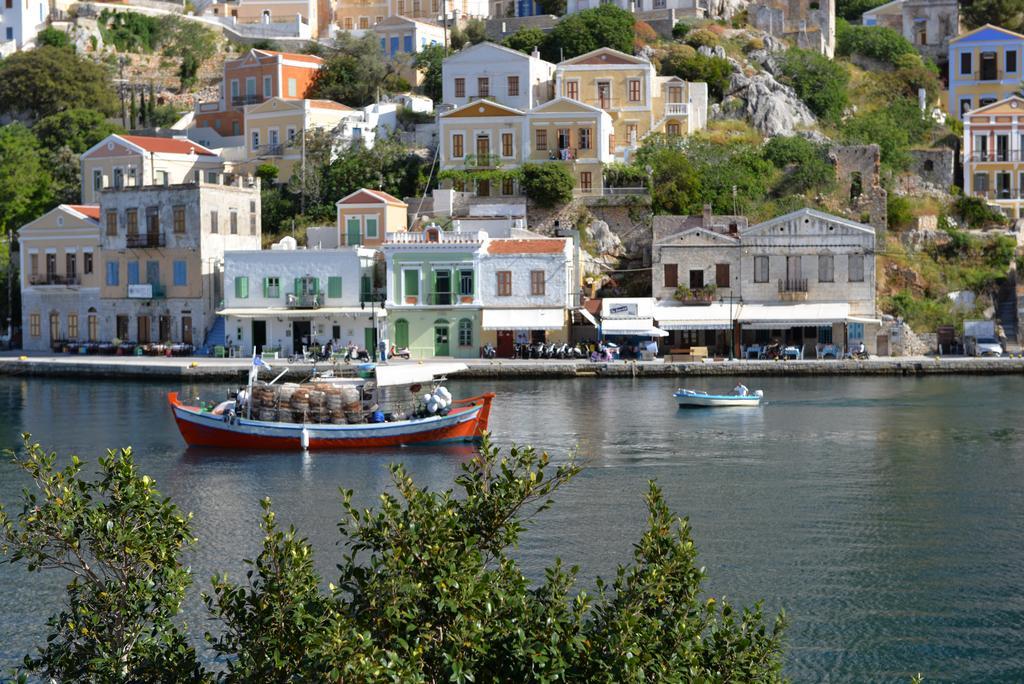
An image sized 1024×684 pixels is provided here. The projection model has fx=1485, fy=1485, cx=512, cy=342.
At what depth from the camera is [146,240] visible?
5788 cm

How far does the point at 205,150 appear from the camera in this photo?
6831 centimetres

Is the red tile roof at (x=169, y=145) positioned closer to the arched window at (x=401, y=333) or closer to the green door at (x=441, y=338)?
the arched window at (x=401, y=333)

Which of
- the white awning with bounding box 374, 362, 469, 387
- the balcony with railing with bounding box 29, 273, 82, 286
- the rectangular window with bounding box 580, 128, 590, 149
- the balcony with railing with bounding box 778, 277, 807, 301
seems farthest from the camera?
the rectangular window with bounding box 580, 128, 590, 149

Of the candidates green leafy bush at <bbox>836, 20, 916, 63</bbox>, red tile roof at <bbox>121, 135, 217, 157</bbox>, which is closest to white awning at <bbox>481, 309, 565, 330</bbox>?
red tile roof at <bbox>121, 135, 217, 157</bbox>

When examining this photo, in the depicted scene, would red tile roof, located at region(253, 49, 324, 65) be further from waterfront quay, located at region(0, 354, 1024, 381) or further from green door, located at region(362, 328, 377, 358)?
waterfront quay, located at region(0, 354, 1024, 381)

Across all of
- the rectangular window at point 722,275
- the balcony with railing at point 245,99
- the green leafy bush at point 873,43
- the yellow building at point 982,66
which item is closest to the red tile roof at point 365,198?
the rectangular window at point 722,275

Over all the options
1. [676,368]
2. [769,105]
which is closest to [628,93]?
[769,105]

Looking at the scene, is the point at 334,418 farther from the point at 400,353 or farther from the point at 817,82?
the point at 817,82

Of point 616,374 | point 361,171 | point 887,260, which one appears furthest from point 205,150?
point 887,260

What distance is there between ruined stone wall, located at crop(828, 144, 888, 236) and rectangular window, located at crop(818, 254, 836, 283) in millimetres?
5921

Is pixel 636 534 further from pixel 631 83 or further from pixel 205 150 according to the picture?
pixel 205 150

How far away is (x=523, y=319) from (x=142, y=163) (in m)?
21.3

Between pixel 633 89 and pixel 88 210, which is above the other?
pixel 633 89

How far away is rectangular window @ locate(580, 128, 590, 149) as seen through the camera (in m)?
61.1
